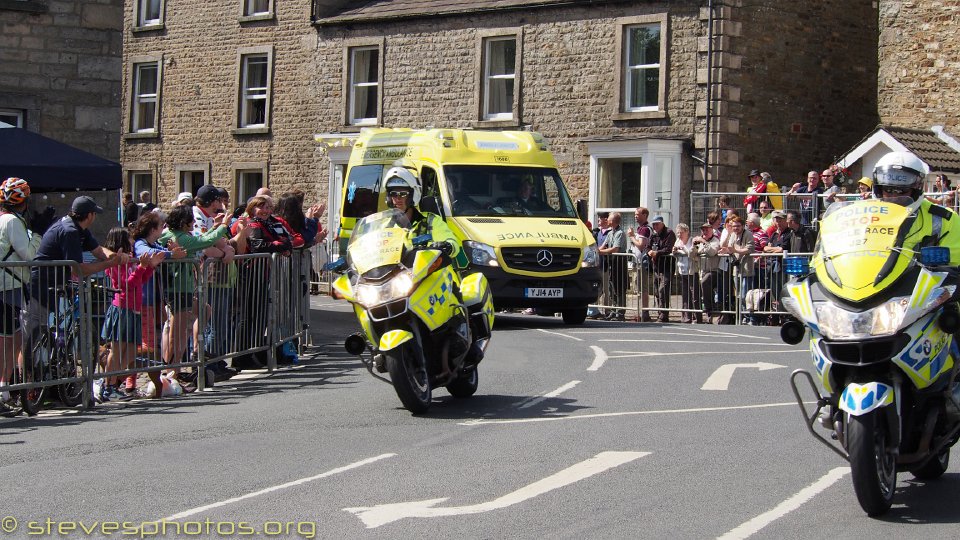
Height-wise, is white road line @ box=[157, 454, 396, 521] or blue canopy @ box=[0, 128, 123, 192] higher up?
blue canopy @ box=[0, 128, 123, 192]

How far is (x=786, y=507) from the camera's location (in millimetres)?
8266

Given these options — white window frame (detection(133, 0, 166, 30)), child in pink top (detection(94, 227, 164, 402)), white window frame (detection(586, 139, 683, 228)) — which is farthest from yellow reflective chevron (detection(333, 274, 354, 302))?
white window frame (detection(133, 0, 166, 30))

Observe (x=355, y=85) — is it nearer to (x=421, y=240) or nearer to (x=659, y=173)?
(x=659, y=173)

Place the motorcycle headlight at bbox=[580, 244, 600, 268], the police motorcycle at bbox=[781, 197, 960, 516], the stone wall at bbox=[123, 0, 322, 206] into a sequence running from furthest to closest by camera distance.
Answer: the stone wall at bbox=[123, 0, 322, 206] < the motorcycle headlight at bbox=[580, 244, 600, 268] < the police motorcycle at bbox=[781, 197, 960, 516]

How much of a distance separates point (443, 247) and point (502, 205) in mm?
10711

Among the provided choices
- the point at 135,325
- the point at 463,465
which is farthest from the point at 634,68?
the point at 463,465

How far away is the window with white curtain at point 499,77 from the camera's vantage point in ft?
119

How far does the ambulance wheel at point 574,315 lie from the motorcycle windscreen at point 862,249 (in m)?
14.9

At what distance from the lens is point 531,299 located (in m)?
21.8

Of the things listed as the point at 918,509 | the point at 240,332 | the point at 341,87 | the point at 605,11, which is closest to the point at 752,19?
the point at 605,11

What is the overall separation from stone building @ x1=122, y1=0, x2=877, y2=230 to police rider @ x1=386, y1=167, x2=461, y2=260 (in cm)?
2071

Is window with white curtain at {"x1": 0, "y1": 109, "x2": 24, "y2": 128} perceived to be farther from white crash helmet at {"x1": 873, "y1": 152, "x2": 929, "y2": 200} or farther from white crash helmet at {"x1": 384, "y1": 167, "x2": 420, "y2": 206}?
white crash helmet at {"x1": 873, "y1": 152, "x2": 929, "y2": 200}

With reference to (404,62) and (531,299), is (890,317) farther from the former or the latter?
(404,62)

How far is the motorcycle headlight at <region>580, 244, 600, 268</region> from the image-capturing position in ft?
72.8
